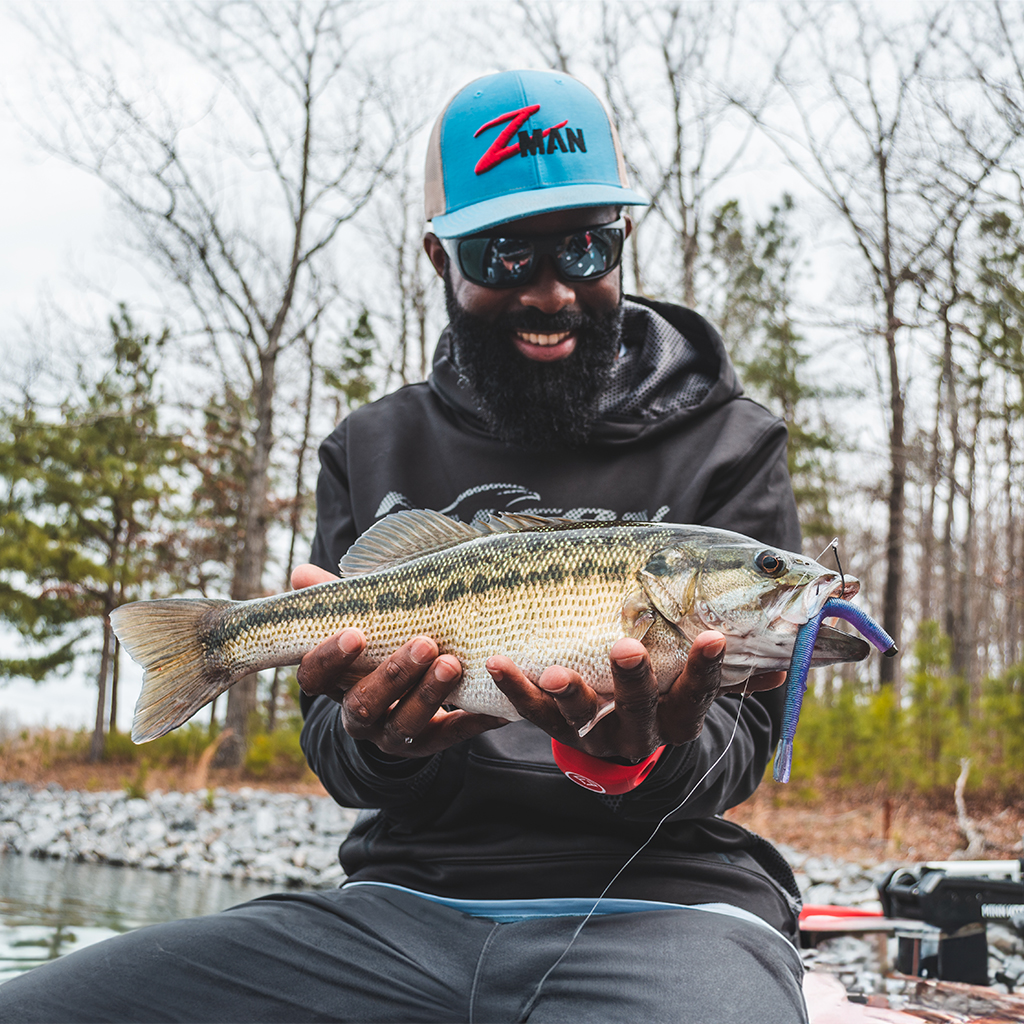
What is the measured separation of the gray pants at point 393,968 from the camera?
7.31 ft

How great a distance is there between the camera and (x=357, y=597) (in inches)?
94.5

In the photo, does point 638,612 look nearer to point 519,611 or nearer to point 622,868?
point 519,611

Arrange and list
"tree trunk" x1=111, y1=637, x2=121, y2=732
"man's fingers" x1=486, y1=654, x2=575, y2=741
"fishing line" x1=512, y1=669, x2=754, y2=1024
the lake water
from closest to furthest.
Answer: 1. "man's fingers" x1=486, y1=654, x2=575, y2=741
2. "fishing line" x1=512, y1=669, x2=754, y2=1024
3. the lake water
4. "tree trunk" x1=111, y1=637, x2=121, y2=732

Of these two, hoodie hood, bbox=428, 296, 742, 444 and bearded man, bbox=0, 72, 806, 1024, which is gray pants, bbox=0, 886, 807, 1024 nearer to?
bearded man, bbox=0, 72, 806, 1024

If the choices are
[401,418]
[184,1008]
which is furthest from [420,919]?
[401,418]

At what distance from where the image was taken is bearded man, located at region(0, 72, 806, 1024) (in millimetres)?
2262

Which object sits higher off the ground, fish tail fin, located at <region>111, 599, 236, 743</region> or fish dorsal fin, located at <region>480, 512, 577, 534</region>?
fish dorsal fin, located at <region>480, 512, 577, 534</region>

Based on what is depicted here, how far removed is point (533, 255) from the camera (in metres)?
3.29

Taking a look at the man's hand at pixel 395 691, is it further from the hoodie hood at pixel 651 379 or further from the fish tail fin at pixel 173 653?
the hoodie hood at pixel 651 379

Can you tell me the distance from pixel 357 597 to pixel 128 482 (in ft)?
66.8

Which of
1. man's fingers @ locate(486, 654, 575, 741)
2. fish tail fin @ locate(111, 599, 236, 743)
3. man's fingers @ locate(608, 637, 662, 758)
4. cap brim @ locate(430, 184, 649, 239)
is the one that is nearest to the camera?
man's fingers @ locate(608, 637, 662, 758)

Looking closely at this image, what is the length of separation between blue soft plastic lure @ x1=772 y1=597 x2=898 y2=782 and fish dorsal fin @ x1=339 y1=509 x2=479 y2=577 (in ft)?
3.18

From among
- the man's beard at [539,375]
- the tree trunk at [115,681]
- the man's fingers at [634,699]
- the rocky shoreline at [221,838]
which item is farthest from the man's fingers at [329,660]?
the tree trunk at [115,681]

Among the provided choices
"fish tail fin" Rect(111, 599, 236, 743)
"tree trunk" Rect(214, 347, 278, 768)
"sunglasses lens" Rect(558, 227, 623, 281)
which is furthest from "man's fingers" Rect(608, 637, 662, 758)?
"tree trunk" Rect(214, 347, 278, 768)
